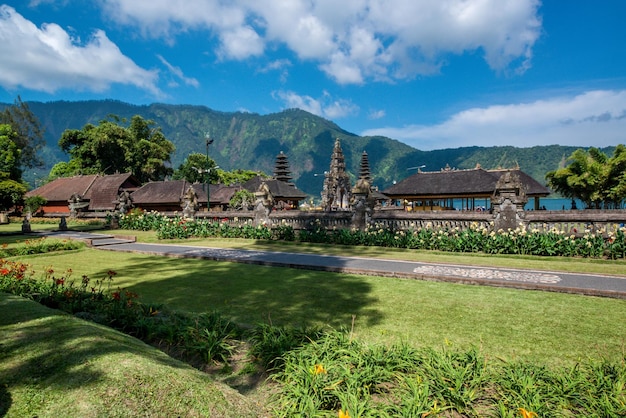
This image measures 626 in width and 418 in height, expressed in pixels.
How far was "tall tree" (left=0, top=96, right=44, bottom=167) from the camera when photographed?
6875cm

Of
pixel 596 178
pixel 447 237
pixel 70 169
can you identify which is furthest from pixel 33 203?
pixel 596 178

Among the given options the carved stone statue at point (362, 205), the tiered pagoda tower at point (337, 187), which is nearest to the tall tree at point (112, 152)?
the tiered pagoda tower at point (337, 187)

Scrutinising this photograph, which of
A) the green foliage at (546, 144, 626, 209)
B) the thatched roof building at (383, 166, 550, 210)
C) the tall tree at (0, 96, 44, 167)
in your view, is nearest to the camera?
the green foliage at (546, 144, 626, 209)

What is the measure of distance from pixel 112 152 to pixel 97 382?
62196 mm

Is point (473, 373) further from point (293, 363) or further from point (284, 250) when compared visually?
point (284, 250)

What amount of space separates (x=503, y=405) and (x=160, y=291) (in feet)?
22.5

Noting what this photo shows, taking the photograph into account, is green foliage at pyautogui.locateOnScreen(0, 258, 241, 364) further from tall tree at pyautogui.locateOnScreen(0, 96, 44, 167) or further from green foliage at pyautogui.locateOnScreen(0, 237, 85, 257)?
tall tree at pyautogui.locateOnScreen(0, 96, 44, 167)

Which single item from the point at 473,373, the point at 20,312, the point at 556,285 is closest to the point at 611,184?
the point at 556,285

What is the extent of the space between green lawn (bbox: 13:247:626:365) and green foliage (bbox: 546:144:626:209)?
31546 mm

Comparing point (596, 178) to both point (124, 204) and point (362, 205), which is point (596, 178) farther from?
point (124, 204)

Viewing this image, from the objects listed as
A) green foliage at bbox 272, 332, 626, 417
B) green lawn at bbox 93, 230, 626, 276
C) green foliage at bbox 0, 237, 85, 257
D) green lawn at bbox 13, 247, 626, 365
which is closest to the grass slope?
green foliage at bbox 272, 332, 626, 417

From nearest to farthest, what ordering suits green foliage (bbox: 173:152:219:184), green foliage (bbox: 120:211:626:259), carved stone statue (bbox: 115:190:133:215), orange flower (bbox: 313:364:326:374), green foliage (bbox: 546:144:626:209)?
1. orange flower (bbox: 313:364:326:374)
2. green foliage (bbox: 120:211:626:259)
3. carved stone statue (bbox: 115:190:133:215)
4. green foliage (bbox: 546:144:626:209)
5. green foliage (bbox: 173:152:219:184)

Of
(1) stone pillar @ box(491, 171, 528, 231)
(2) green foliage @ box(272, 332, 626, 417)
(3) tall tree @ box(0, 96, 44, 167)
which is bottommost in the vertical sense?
(2) green foliage @ box(272, 332, 626, 417)

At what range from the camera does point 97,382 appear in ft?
9.52
